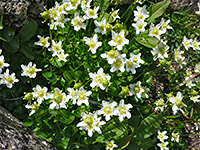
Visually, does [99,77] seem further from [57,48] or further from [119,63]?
[57,48]

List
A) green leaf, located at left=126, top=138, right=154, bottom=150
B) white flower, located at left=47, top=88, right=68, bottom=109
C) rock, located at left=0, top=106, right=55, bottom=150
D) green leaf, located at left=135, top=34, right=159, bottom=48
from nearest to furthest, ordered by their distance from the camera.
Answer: rock, located at left=0, top=106, right=55, bottom=150, white flower, located at left=47, top=88, right=68, bottom=109, green leaf, located at left=126, top=138, right=154, bottom=150, green leaf, located at left=135, top=34, right=159, bottom=48

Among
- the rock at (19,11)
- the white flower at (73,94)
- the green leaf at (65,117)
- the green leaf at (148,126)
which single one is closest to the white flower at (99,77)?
the white flower at (73,94)

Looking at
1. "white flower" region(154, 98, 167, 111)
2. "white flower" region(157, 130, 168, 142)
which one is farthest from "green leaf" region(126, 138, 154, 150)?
"white flower" region(154, 98, 167, 111)

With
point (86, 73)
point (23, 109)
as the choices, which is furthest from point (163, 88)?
point (23, 109)

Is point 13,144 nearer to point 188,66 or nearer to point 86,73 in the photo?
point 86,73

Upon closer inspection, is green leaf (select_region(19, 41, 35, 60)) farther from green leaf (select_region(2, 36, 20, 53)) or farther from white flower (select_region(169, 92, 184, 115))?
white flower (select_region(169, 92, 184, 115))

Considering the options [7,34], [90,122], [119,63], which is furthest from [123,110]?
[7,34]
